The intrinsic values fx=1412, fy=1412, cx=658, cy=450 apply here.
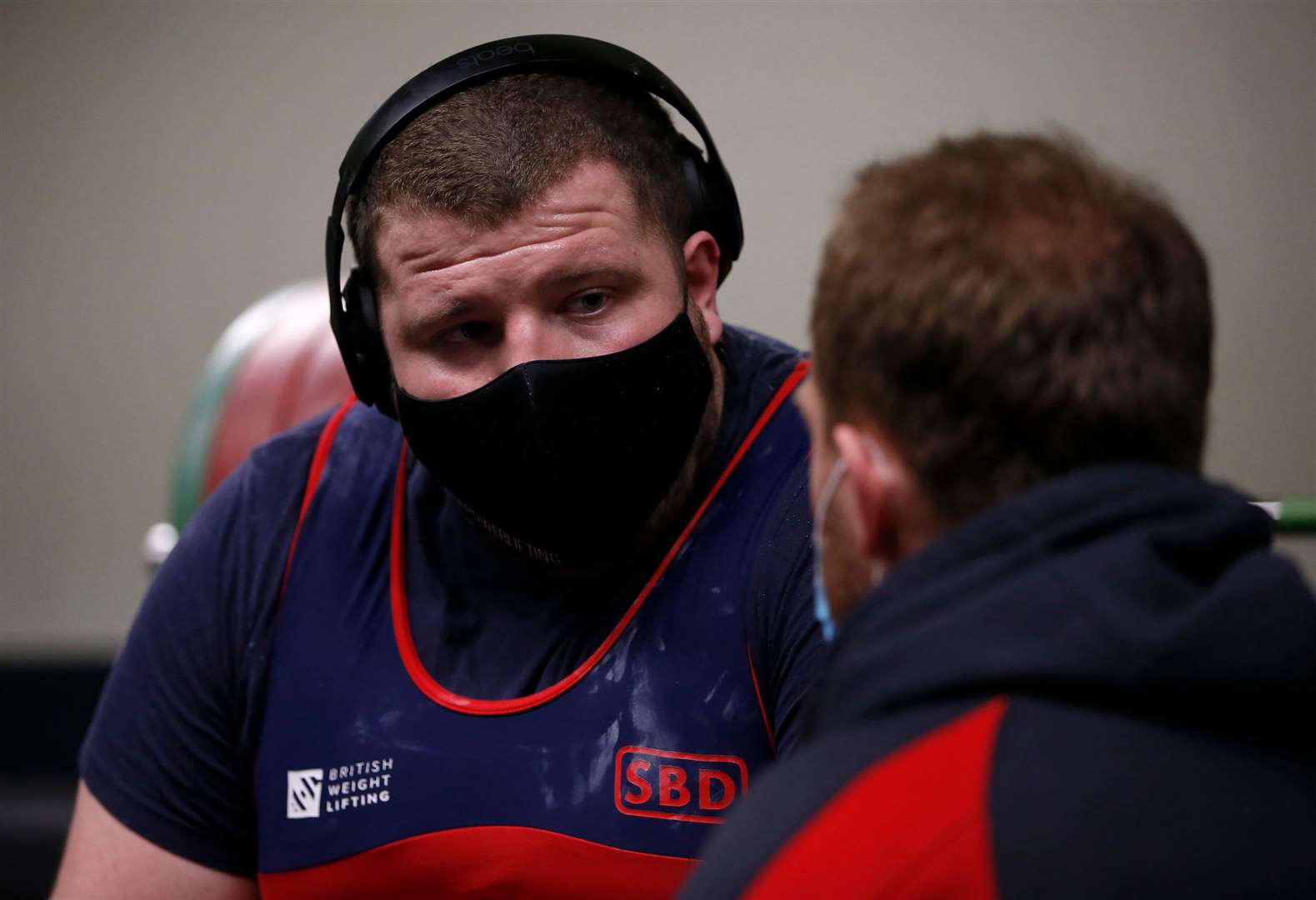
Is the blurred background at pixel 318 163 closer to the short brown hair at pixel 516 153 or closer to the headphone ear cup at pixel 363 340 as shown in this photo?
the short brown hair at pixel 516 153

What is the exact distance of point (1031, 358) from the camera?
772 millimetres

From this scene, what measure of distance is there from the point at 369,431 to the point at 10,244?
2.89 m

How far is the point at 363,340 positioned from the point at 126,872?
1.95 ft

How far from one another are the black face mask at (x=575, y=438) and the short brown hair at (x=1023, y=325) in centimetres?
49

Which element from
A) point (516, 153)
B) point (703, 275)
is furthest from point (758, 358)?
point (516, 153)

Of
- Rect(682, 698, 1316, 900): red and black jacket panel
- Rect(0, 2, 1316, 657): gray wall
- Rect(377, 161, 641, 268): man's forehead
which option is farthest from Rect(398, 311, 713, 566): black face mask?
Rect(0, 2, 1316, 657): gray wall

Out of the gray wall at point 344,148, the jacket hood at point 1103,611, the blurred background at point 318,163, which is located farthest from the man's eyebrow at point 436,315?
A: the gray wall at point 344,148

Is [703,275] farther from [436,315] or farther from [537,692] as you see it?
[537,692]

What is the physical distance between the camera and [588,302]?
136cm

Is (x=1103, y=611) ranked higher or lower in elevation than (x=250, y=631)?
higher

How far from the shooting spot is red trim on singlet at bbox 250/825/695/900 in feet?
4.17

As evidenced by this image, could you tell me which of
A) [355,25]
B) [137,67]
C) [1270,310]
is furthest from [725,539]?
[137,67]

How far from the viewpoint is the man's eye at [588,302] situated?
1.35 metres

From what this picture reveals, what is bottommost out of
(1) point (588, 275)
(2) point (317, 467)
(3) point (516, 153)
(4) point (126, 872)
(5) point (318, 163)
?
(4) point (126, 872)
